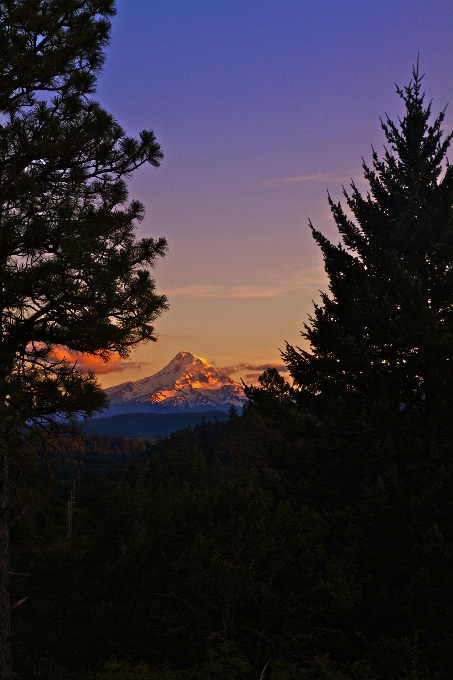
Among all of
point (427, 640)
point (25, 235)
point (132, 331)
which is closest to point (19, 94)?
point (25, 235)

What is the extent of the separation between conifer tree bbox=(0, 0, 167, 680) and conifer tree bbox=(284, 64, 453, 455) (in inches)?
253

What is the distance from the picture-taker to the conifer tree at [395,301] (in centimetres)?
1622

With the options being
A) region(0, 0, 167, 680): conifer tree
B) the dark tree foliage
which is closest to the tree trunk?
region(0, 0, 167, 680): conifer tree

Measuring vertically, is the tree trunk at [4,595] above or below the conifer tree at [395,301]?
below

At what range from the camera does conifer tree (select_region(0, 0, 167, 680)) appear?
11469mm

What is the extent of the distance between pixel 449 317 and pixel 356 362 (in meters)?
3.22

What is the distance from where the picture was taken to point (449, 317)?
1784 cm

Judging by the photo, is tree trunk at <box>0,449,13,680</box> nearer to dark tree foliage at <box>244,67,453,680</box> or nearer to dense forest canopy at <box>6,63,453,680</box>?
dense forest canopy at <box>6,63,453,680</box>

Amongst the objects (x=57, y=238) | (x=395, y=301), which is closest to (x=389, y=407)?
(x=395, y=301)

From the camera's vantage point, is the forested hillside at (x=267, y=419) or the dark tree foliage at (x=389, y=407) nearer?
the forested hillside at (x=267, y=419)

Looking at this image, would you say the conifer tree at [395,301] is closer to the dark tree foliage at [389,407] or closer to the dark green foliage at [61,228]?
the dark tree foliage at [389,407]

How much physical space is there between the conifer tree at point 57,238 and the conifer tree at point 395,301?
21.1 ft

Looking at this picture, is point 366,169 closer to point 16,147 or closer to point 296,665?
point 16,147

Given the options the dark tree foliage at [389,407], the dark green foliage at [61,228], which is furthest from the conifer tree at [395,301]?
the dark green foliage at [61,228]
